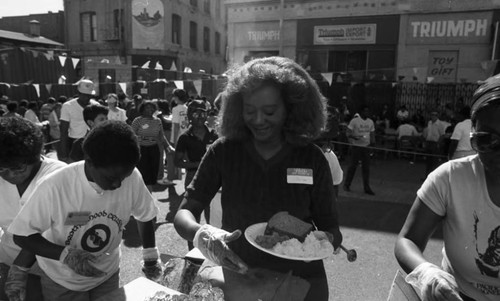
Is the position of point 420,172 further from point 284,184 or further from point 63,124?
point 284,184

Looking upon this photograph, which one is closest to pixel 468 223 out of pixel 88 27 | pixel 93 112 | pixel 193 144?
pixel 193 144

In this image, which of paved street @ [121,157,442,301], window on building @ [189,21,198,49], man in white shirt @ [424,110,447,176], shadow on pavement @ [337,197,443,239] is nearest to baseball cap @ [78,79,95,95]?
paved street @ [121,157,442,301]

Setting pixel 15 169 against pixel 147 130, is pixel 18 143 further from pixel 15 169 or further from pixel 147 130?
pixel 147 130

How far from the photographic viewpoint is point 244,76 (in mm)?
1902

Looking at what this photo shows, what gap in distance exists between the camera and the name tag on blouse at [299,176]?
1842 mm

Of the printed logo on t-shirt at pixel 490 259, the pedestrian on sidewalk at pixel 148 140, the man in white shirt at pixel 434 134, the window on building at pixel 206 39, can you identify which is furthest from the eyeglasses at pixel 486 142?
the window on building at pixel 206 39

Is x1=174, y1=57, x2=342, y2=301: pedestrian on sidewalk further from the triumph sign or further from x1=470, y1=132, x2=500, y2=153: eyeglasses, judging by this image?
the triumph sign

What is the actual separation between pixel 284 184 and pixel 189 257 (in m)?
0.63

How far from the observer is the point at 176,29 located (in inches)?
1131

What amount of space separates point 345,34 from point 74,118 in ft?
38.9

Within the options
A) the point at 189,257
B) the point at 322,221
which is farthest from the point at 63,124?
the point at 322,221

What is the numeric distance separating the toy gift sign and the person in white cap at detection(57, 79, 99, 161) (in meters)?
12.5

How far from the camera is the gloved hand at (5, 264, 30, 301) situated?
74.4 inches

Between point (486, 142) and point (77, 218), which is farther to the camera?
point (77, 218)
